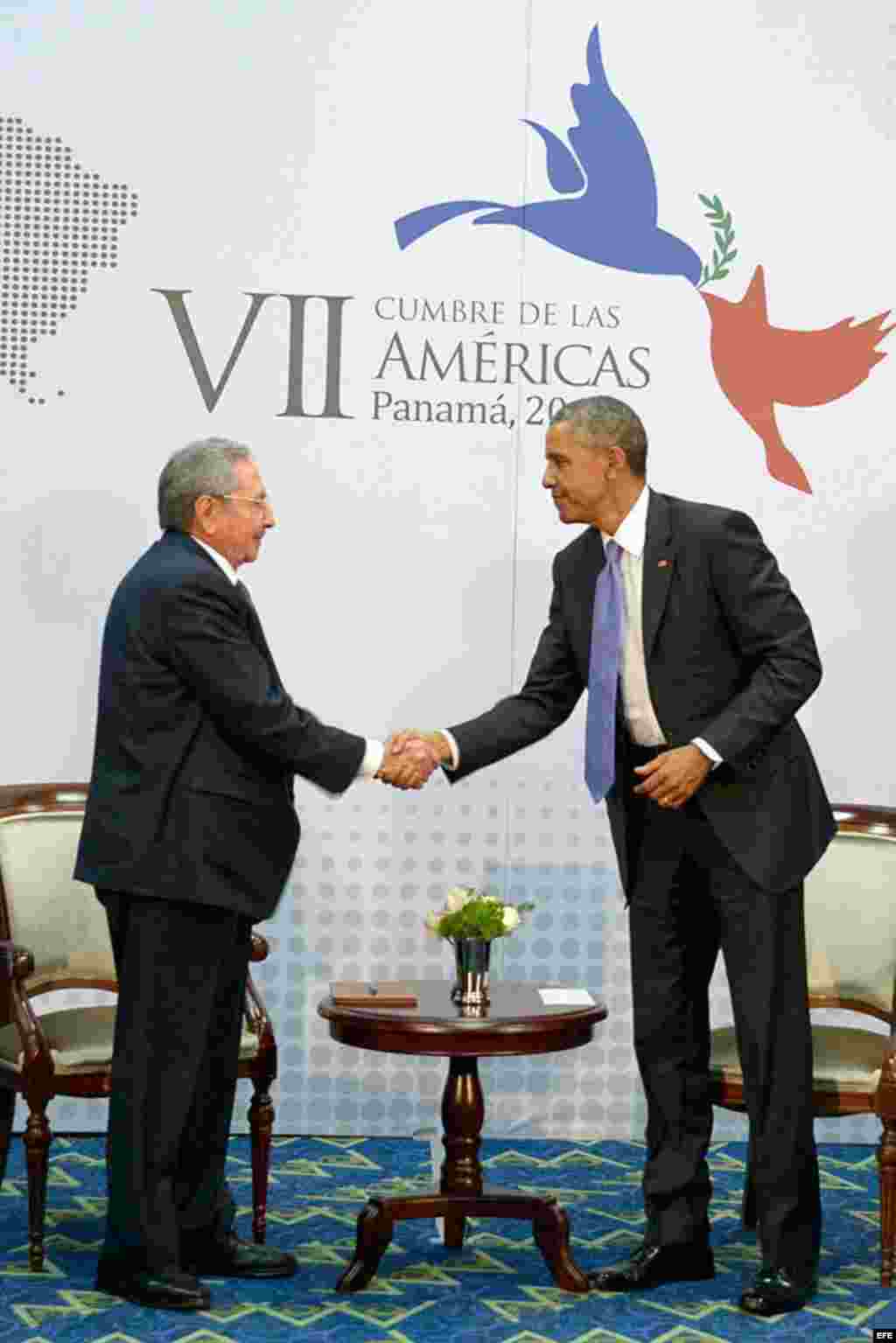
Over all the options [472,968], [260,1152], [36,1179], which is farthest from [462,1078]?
[36,1179]

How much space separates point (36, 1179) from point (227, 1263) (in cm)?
47

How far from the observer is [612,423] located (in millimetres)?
4418

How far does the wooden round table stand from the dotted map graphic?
2293 mm

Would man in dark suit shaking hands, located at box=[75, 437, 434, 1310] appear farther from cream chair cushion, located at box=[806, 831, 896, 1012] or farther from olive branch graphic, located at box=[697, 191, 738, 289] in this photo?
olive branch graphic, located at box=[697, 191, 738, 289]

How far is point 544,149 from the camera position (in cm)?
591

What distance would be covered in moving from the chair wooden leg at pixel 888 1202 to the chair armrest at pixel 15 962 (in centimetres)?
197

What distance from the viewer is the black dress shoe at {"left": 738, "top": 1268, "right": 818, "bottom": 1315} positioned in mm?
4168

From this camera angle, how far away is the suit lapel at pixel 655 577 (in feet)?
14.1

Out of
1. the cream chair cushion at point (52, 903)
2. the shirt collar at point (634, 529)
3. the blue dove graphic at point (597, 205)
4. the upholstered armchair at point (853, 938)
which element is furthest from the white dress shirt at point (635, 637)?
the blue dove graphic at point (597, 205)

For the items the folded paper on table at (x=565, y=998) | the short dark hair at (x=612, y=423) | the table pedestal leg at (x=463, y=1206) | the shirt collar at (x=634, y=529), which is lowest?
the table pedestal leg at (x=463, y=1206)

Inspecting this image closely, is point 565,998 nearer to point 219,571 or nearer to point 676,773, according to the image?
point 676,773

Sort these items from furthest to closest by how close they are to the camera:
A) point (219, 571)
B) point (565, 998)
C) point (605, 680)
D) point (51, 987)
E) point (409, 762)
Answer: point (51, 987) → point (409, 762) → point (565, 998) → point (605, 680) → point (219, 571)

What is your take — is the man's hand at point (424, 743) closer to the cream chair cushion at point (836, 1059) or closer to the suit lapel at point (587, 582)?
the suit lapel at point (587, 582)

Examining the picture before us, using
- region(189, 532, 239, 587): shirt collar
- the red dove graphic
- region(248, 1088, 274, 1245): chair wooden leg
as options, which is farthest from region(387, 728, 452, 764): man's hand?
the red dove graphic
